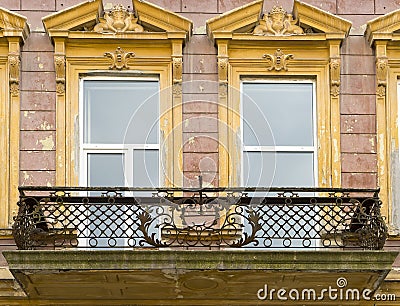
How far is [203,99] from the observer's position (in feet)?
51.2

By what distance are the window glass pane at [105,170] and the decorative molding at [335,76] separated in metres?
2.64

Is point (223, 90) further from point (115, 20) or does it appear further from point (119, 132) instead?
point (115, 20)

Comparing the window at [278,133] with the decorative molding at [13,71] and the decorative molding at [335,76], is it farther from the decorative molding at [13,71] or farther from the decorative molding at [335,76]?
the decorative molding at [13,71]

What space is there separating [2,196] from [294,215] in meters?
3.47

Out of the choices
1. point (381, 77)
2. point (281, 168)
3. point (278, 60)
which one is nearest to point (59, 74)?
point (278, 60)

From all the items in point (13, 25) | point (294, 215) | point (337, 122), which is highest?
point (13, 25)

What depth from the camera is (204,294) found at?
14641 millimetres

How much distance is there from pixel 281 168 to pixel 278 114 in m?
0.68

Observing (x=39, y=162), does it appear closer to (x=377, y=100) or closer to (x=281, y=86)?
(x=281, y=86)

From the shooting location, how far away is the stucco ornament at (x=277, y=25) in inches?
622

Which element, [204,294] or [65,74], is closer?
[204,294]

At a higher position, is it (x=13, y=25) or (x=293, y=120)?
(x=13, y=25)

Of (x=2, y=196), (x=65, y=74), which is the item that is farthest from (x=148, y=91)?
(x=2, y=196)

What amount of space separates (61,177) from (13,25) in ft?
6.26
